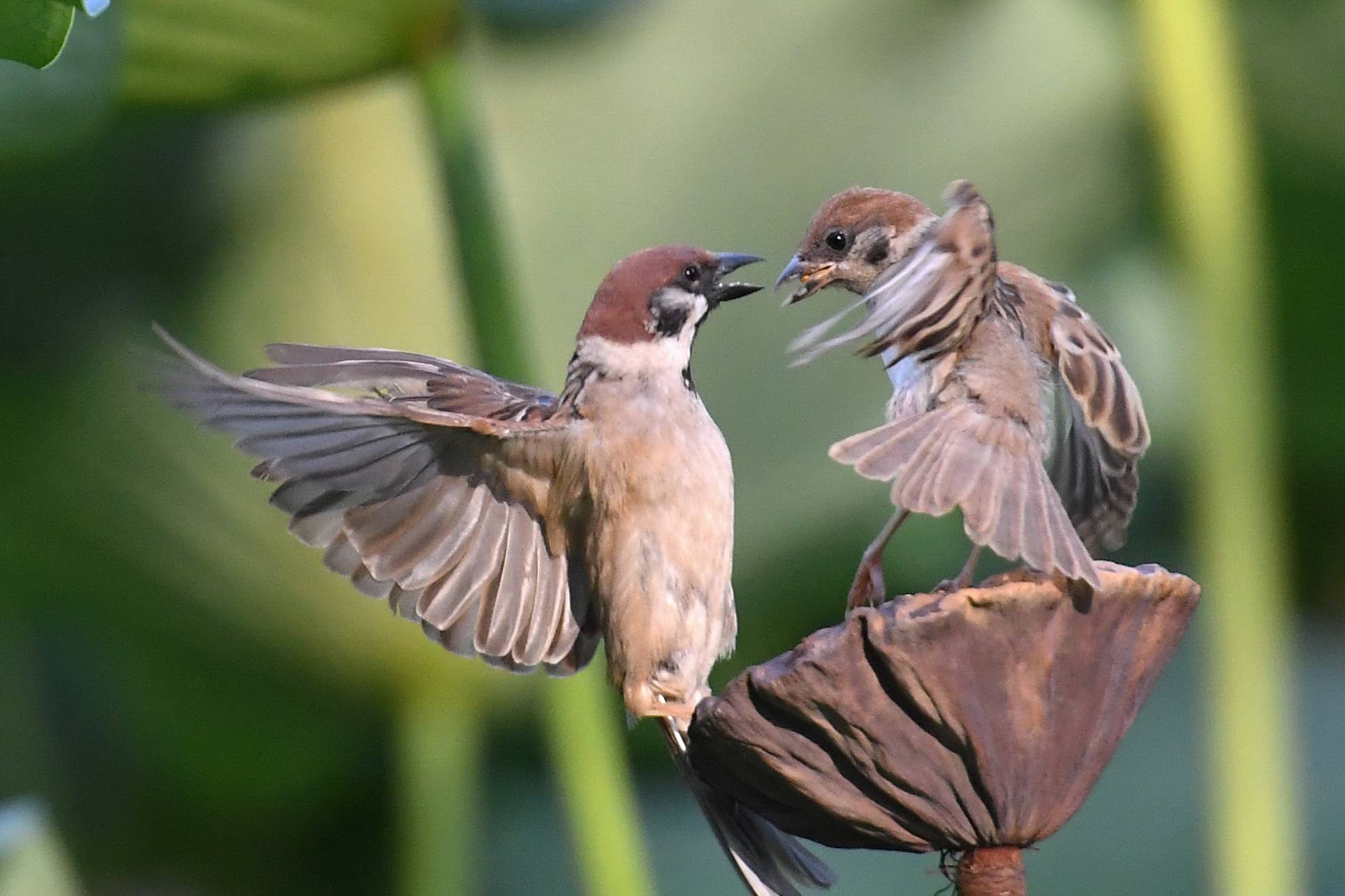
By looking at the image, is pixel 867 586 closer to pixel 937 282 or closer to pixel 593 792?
pixel 937 282

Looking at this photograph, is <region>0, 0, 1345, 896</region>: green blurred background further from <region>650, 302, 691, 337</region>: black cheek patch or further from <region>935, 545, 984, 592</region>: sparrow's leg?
<region>935, 545, 984, 592</region>: sparrow's leg

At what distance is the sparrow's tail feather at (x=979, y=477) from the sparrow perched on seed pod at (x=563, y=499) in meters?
0.41

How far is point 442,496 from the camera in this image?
188cm

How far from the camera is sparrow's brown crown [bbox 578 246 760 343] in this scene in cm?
200

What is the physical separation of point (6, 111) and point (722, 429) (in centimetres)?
158

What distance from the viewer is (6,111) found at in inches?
76.9

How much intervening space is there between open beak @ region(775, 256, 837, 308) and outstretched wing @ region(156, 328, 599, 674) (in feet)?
0.93

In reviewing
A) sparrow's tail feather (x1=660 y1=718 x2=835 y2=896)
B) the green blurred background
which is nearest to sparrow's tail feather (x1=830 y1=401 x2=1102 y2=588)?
sparrow's tail feather (x1=660 y1=718 x2=835 y2=896)

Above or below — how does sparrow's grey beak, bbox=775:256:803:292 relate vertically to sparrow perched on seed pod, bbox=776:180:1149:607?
above

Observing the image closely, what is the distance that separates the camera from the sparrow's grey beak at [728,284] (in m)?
2.01

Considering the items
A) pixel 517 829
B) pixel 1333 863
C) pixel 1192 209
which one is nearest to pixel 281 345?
pixel 1192 209

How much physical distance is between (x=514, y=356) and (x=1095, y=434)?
0.81m

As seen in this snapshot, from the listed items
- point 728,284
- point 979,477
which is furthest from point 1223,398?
point 979,477

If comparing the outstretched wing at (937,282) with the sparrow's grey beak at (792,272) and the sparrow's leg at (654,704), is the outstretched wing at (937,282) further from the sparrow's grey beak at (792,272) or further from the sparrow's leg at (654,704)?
the sparrow's leg at (654,704)
